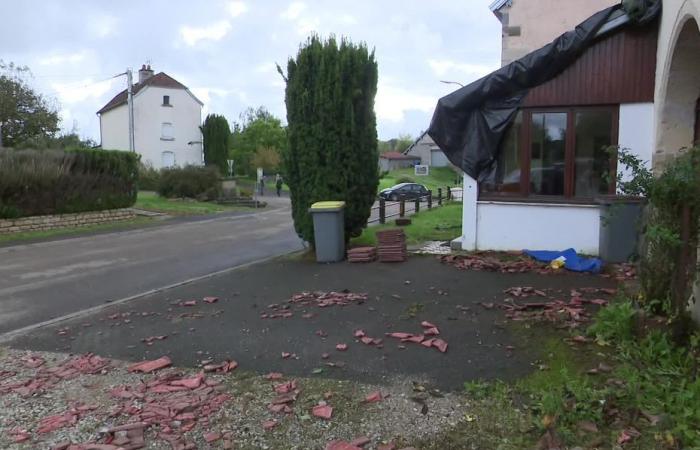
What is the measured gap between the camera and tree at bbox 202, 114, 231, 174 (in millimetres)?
51000

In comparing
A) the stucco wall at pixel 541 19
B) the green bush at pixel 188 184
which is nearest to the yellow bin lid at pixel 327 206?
the stucco wall at pixel 541 19

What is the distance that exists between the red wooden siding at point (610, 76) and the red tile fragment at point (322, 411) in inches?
299

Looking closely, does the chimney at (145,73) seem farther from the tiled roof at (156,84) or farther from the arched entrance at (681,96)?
the arched entrance at (681,96)

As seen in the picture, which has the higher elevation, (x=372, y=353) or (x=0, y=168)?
(x=0, y=168)

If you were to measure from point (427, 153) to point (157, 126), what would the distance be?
47.4m

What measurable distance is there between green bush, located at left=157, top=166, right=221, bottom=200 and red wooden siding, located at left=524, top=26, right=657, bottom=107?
28.1m

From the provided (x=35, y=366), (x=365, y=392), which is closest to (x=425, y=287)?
(x=365, y=392)

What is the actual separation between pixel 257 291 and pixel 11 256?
31.0 feet

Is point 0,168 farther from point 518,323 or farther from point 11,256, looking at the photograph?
point 518,323

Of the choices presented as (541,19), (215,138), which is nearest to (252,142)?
(215,138)

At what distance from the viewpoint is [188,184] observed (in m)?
35.1

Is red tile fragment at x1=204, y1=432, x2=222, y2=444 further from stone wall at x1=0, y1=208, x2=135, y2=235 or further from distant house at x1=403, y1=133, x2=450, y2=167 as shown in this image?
distant house at x1=403, y1=133, x2=450, y2=167

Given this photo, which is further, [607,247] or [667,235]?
[607,247]

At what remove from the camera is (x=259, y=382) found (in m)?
4.77
